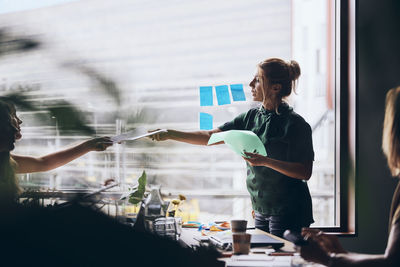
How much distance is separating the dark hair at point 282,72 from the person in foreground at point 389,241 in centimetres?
100

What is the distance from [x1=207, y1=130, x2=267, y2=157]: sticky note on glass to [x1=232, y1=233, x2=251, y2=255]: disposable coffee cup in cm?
62

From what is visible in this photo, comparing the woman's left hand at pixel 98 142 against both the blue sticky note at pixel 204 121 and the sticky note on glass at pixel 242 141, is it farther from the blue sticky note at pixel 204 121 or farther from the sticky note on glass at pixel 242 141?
the sticky note on glass at pixel 242 141

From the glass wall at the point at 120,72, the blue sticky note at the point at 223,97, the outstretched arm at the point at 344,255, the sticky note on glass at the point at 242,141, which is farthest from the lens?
the blue sticky note at the point at 223,97

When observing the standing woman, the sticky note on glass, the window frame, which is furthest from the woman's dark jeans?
the window frame

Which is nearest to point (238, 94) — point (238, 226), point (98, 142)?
point (238, 226)

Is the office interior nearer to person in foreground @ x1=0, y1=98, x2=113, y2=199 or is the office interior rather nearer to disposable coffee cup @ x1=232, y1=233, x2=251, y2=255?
disposable coffee cup @ x1=232, y1=233, x2=251, y2=255

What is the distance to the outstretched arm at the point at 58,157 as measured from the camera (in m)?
0.29

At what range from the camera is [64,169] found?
0.96 feet

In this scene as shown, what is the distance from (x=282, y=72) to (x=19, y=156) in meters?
1.83

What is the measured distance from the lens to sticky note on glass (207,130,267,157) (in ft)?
5.91

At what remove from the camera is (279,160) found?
1901 mm

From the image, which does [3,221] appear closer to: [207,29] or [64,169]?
[64,169]

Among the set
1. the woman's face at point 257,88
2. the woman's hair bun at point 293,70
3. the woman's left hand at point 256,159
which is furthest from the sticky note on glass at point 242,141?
the woman's hair bun at point 293,70

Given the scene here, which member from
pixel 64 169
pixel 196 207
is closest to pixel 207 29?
pixel 64 169
